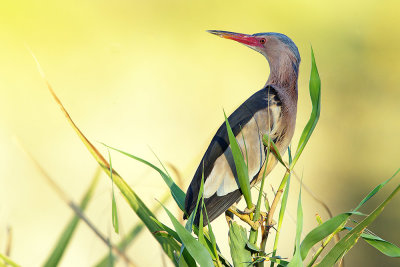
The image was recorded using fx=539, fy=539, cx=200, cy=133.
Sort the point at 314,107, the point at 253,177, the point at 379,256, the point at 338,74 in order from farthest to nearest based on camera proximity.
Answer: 1. the point at 338,74
2. the point at 379,256
3. the point at 253,177
4. the point at 314,107

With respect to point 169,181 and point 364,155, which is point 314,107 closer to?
point 169,181

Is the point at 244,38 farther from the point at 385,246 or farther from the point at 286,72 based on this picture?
the point at 385,246

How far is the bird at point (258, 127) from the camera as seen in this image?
30.2 inches

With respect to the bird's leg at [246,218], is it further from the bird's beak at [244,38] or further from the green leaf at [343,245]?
A: the bird's beak at [244,38]

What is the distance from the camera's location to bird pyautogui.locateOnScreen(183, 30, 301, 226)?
2.52 ft

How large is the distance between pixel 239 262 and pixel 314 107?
0.58 feet

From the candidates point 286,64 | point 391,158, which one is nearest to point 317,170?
point 391,158

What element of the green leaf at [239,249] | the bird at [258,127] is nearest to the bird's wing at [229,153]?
the bird at [258,127]

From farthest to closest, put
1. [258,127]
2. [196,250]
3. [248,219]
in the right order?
1. [258,127]
2. [248,219]
3. [196,250]

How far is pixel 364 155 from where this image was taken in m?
2.12

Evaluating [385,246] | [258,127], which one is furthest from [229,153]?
[385,246]

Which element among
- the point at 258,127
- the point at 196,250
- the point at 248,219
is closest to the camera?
the point at 196,250

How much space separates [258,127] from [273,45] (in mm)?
142

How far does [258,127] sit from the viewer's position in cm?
82
